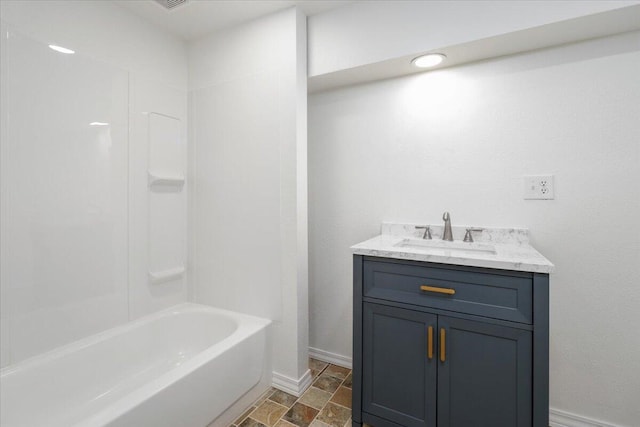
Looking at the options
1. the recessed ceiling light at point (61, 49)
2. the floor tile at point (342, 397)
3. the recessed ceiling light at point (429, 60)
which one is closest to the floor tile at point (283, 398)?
the floor tile at point (342, 397)

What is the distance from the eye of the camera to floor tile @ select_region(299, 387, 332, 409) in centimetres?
172

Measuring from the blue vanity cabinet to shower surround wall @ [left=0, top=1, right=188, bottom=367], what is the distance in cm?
145

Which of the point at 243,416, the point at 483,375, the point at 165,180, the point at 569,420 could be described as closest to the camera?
the point at 483,375

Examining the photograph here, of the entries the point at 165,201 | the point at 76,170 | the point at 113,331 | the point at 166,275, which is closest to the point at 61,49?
the point at 76,170

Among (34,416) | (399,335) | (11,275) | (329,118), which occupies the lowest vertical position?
(34,416)

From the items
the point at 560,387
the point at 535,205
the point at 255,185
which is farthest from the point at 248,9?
the point at 560,387

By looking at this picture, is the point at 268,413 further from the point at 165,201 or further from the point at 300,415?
the point at 165,201

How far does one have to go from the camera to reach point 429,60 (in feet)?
5.52

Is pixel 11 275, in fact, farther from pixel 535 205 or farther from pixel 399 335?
pixel 535 205

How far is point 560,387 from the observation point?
1.56 m

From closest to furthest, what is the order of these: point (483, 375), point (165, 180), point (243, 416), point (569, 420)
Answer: point (483, 375)
point (569, 420)
point (243, 416)
point (165, 180)

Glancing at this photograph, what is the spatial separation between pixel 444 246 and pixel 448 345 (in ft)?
1.86

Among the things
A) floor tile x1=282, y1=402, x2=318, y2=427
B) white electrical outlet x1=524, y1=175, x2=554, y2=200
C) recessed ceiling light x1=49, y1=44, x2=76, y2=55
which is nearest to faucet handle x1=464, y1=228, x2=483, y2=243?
white electrical outlet x1=524, y1=175, x2=554, y2=200

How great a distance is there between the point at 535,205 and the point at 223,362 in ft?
5.97
